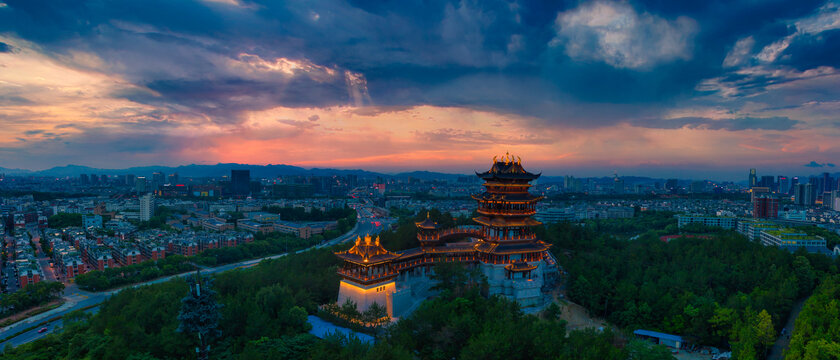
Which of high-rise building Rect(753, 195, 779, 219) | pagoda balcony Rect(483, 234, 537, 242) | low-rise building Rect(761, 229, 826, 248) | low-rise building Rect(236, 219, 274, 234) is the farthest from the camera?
high-rise building Rect(753, 195, 779, 219)

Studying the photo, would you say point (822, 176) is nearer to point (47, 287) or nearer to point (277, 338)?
point (277, 338)

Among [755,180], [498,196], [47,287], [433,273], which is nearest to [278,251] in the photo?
[47,287]

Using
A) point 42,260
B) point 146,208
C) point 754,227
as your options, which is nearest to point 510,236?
point 754,227

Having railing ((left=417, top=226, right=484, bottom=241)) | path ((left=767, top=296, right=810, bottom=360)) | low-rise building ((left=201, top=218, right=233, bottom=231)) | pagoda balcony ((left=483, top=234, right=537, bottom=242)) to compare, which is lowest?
low-rise building ((left=201, top=218, right=233, bottom=231))

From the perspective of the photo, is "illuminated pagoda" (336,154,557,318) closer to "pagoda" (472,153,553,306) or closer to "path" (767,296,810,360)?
"pagoda" (472,153,553,306)

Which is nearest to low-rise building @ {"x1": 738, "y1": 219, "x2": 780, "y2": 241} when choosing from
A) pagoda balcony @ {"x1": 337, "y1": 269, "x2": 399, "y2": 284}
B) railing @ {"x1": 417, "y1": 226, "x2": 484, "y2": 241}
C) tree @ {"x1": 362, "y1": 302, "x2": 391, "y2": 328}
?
railing @ {"x1": 417, "y1": 226, "x2": 484, "y2": 241}

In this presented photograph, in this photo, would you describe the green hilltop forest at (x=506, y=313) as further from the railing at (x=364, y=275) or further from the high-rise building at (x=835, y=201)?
the high-rise building at (x=835, y=201)
